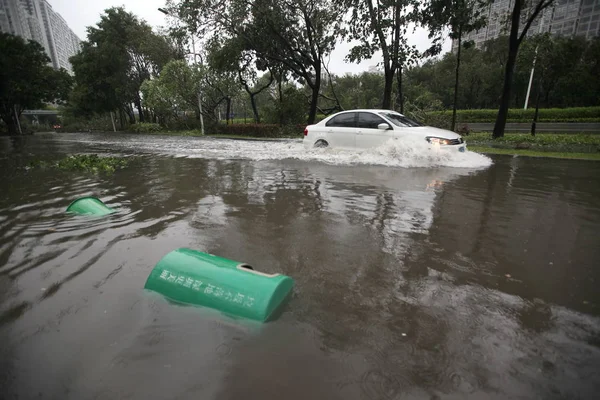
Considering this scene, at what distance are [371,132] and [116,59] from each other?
3270 cm

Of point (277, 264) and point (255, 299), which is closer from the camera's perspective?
point (255, 299)

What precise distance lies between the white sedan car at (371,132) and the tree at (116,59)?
24.7 metres

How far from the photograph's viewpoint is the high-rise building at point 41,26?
33406mm

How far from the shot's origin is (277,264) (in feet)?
9.82

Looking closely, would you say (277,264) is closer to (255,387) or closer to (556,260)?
(255,387)

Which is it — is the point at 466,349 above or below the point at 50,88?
below

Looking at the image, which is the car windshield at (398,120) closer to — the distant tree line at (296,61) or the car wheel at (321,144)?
the car wheel at (321,144)

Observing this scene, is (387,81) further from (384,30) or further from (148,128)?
(148,128)

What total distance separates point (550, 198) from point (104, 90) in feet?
134

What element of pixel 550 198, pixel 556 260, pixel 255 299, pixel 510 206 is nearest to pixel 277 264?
pixel 255 299

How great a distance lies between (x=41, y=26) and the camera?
4847cm

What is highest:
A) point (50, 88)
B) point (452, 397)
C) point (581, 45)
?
point (581, 45)

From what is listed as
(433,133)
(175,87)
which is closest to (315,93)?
(175,87)

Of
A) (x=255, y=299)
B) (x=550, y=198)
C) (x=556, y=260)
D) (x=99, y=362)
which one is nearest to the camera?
(x=99, y=362)
